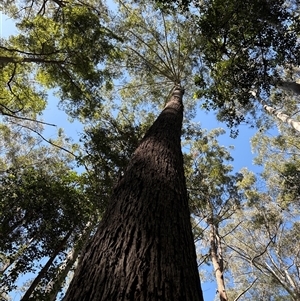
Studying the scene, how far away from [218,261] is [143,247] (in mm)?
9111

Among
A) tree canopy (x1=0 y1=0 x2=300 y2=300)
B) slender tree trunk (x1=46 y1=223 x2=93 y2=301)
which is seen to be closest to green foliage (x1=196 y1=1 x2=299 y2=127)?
tree canopy (x1=0 y1=0 x2=300 y2=300)

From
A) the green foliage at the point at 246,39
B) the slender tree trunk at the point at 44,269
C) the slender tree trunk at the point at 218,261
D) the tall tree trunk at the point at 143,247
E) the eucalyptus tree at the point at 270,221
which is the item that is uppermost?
the eucalyptus tree at the point at 270,221

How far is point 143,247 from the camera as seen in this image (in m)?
1.75

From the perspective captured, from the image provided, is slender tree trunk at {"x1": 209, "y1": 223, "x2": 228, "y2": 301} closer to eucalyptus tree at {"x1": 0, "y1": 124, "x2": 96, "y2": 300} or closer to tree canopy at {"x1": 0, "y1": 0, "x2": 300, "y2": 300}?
tree canopy at {"x1": 0, "y1": 0, "x2": 300, "y2": 300}

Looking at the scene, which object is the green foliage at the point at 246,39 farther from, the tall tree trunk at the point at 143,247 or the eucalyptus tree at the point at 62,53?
the tall tree trunk at the point at 143,247

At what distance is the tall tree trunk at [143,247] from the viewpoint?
1479mm

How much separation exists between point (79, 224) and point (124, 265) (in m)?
7.73

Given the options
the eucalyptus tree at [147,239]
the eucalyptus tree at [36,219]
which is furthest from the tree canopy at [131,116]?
the eucalyptus tree at [147,239]

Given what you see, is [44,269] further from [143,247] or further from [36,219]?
[143,247]

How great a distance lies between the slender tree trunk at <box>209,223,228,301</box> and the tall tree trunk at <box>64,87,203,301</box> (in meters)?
7.01

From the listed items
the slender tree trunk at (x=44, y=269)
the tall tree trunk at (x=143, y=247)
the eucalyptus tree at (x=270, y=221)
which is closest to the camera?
the tall tree trunk at (x=143, y=247)

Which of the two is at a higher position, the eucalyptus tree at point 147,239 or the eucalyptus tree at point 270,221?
the eucalyptus tree at point 270,221

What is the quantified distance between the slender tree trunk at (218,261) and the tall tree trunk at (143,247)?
7008 mm

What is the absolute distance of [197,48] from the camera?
44.2ft
